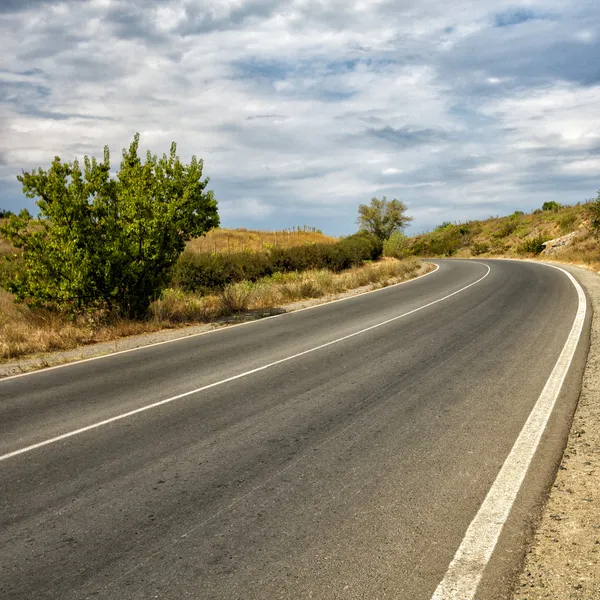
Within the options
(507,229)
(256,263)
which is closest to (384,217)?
(507,229)

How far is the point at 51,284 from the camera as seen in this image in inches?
512

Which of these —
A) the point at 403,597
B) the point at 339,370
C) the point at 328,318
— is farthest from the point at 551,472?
the point at 328,318

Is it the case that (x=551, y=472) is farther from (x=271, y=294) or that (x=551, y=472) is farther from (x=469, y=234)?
(x=469, y=234)

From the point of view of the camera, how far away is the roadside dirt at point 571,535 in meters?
3.01

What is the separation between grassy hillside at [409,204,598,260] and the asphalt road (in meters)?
29.5

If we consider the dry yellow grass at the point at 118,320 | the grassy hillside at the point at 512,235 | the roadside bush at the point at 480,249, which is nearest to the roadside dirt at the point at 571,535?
the dry yellow grass at the point at 118,320

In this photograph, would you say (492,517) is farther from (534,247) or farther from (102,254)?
(534,247)

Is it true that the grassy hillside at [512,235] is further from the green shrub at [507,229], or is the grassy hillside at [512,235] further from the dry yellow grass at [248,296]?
the dry yellow grass at [248,296]

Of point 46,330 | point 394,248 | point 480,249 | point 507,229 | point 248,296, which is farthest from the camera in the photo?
point 507,229

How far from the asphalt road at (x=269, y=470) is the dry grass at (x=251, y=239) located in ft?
143

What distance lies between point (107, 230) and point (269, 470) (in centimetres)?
1041

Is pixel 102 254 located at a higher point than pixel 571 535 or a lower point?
higher

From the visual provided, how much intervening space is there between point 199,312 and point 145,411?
928 cm

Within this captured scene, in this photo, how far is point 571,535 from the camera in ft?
11.6
